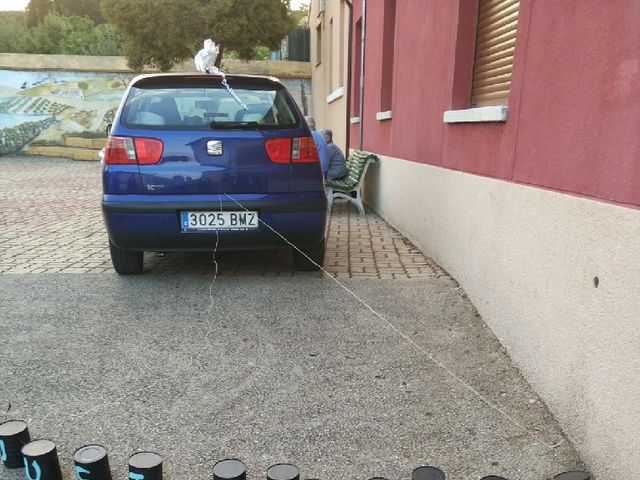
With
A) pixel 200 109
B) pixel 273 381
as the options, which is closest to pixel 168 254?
pixel 200 109

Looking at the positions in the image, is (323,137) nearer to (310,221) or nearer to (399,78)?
(399,78)

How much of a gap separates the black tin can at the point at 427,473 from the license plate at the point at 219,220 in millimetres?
2478

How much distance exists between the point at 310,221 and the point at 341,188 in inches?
144

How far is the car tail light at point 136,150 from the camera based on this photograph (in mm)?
3910

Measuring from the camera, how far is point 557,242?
2.46 meters

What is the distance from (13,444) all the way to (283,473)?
110 cm

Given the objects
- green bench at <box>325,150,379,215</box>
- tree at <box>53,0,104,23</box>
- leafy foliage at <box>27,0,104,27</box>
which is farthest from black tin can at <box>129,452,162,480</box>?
tree at <box>53,0,104,23</box>

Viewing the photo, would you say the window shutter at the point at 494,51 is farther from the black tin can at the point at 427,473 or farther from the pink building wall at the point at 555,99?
the black tin can at the point at 427,473

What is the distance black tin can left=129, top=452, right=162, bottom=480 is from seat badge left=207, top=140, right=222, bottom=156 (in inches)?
97.1

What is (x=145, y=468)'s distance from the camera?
1899 millimetres

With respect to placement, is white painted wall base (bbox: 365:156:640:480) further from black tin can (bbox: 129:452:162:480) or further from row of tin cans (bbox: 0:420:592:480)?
black tin can (bbox: 129:452:162:480)

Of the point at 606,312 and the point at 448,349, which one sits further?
the point at 448,349

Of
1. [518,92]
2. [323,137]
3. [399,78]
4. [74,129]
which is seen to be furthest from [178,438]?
[74,129]

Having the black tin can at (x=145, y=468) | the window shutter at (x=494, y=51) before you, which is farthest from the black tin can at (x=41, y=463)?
the window shutter at (x=494, y=51)
